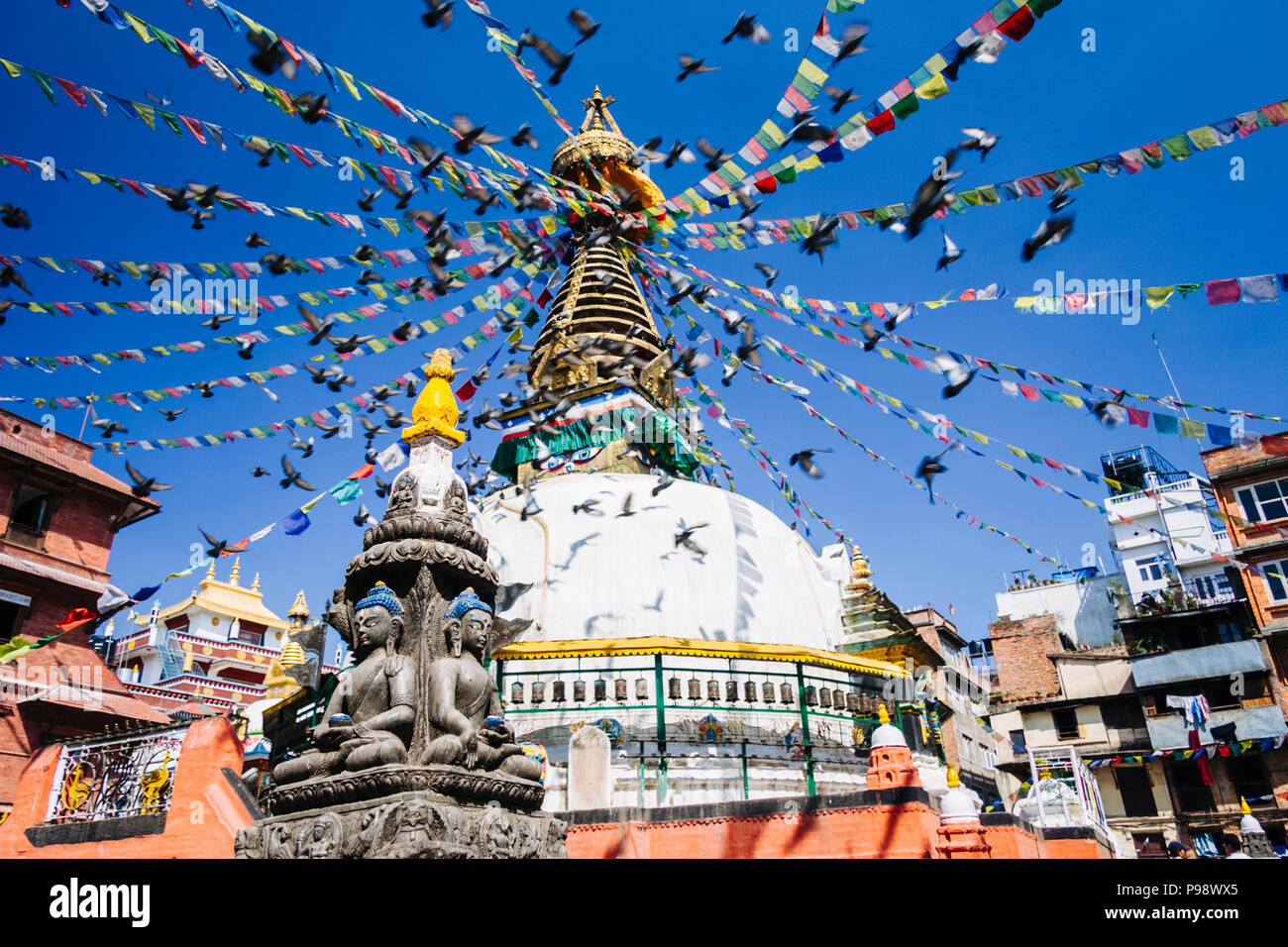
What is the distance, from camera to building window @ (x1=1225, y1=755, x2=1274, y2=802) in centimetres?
2220

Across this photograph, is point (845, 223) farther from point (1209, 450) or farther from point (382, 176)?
point (1209, 450)

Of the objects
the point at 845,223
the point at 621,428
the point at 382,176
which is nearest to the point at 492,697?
the point at 845,223

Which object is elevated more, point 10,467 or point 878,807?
point 10,467

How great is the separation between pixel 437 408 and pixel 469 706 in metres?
3.28

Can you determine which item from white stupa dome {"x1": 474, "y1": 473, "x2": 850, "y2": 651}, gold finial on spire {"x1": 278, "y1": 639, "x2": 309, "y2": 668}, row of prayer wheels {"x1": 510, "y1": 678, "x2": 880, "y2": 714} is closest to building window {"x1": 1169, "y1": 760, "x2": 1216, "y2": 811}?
white stupa dome {"x1": 474, "y1": 473, "x2": 850, "y2": 651}

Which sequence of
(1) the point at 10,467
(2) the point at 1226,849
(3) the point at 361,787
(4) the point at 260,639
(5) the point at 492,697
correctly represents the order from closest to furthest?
(3) the point at 361,787, (5) the point at 492,697, (1) the point at 10,467, (2) the point at 1226,849, (4) the point at 260,639

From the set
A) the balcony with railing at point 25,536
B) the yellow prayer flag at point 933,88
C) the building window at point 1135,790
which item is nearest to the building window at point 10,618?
the balcony with railing at point 25,536

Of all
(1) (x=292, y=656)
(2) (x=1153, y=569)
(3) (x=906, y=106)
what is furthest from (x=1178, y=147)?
(2) (x=1153, y=569)

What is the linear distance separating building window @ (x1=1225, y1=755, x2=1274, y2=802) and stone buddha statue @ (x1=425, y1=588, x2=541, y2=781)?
24.8 m

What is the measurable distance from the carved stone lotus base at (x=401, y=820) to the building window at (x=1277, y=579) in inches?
980

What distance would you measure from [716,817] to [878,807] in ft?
5.66

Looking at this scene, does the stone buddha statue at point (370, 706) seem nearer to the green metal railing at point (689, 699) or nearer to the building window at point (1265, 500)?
the green metal railing at point (689, 699)

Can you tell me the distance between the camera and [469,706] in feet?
19.9

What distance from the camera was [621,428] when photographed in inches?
765
